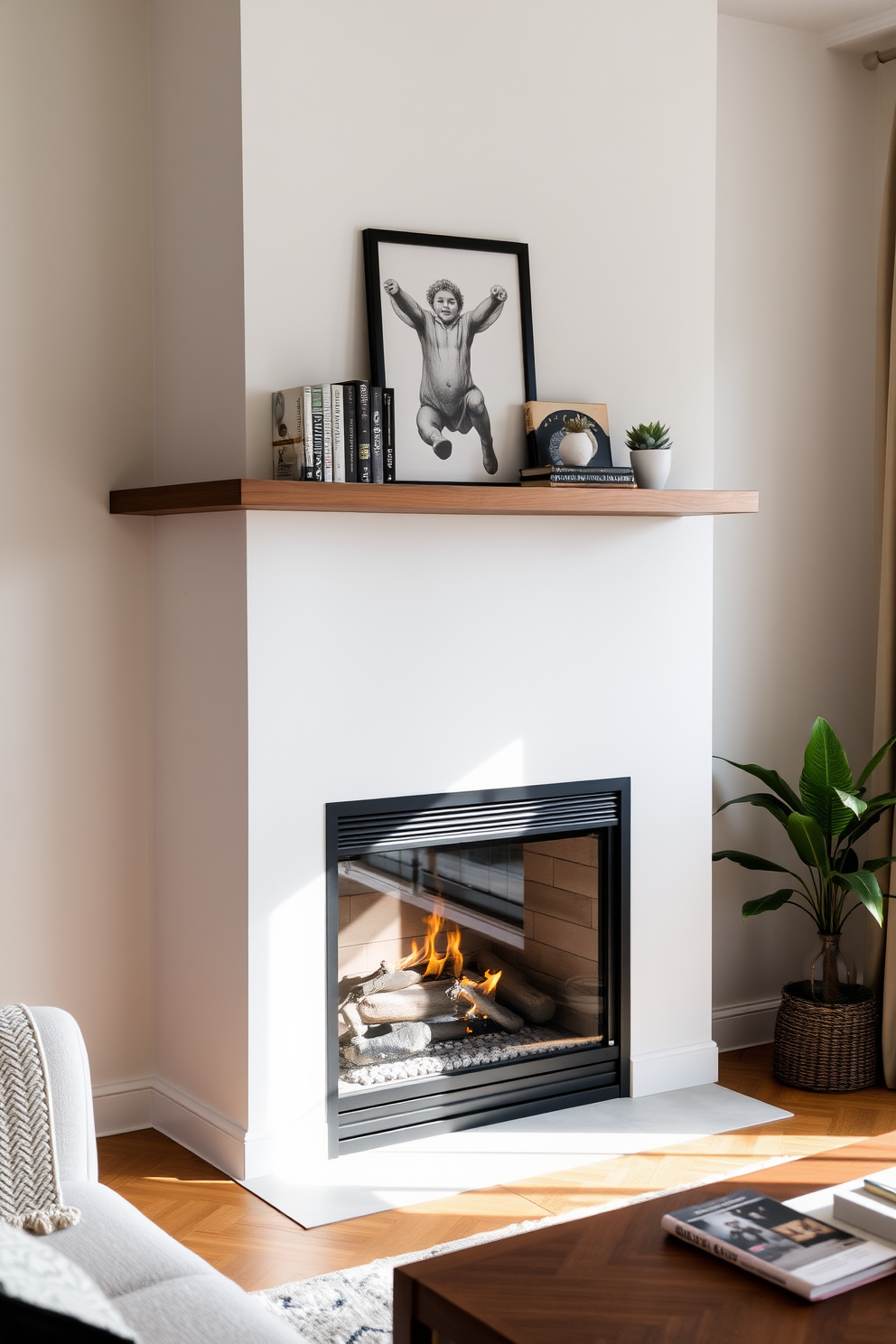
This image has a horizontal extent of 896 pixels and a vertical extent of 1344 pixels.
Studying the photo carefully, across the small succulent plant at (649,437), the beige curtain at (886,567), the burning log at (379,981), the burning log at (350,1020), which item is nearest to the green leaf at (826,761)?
the beige curtain at (886,567)

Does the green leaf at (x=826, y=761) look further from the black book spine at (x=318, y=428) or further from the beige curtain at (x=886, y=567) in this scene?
the black book spine at (x=318, y=428)

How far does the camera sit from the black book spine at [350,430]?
2938 millimetres

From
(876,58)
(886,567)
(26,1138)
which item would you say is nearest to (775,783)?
(886,567)

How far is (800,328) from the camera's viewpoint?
417 cm

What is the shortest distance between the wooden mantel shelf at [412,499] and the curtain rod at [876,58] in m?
1.63

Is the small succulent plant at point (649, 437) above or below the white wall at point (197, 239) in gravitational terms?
below

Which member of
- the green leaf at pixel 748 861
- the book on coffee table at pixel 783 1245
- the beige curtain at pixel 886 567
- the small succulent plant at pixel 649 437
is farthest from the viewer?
the beige curtain at pixel 886 567

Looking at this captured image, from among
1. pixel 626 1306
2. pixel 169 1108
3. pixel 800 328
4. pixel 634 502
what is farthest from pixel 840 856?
pixel 626 1306

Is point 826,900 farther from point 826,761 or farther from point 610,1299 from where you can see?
point 610,1299

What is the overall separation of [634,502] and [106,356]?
135cm

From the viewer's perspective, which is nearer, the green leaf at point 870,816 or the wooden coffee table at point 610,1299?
the wooden coffee table at point 610,1299

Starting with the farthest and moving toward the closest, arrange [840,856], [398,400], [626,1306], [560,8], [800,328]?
1. [800,328]
2. [840,856]
3. [560,8]
4. [398,400]
5. [626,1306]

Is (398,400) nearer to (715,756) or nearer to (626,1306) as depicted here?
(715,756)

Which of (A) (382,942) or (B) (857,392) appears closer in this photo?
(A) (382,942)
